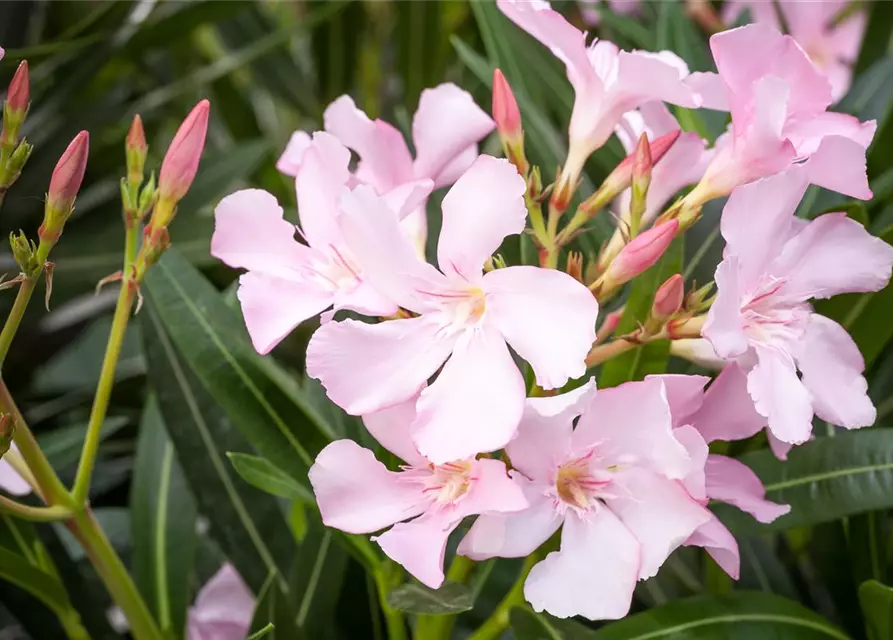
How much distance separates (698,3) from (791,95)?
792 mm

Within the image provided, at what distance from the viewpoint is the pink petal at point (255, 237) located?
0.44m

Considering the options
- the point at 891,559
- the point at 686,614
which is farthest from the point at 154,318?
the point at 891,559

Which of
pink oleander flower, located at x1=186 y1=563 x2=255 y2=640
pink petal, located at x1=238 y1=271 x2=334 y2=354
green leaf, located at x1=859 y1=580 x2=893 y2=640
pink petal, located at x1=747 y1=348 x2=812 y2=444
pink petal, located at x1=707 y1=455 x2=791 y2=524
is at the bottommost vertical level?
green leaf, located at x1=859 y1=580 x2=893 y2=640

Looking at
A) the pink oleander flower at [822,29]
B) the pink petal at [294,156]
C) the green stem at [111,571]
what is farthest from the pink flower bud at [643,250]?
the pink oleander flower at [822,29]

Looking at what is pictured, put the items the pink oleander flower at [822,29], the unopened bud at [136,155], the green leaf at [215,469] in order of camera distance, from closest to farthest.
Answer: the unopened bud at [136,155], the green leaf at [215,469], the pink oleander flower at [822,29]

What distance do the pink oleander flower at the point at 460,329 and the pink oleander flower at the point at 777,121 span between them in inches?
5.2

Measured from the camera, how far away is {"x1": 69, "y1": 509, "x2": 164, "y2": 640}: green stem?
0.48 meters

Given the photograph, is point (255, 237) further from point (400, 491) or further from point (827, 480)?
point (827, 480)

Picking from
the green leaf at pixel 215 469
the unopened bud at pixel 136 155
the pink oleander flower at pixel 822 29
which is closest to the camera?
the unopened bud at pixel 136 155

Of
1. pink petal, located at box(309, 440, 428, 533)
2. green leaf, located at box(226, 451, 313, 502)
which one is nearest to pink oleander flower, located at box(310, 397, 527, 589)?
pink petal, located at box(309, 440, 428, 533)

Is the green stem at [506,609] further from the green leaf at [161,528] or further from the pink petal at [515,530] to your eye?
the green leaf at [161,528]

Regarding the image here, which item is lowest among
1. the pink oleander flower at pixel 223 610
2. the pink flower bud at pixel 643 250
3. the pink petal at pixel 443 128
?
the pink oleander flower at pixel 223 610

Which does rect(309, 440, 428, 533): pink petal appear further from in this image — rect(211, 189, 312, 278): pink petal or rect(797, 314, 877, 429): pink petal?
rect(797, 314, 877, 429): pink petal

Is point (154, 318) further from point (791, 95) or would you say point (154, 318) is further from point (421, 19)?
point (421, 19)
